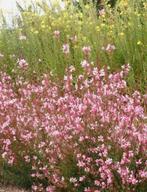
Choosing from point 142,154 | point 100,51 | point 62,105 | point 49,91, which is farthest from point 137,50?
point 142,154

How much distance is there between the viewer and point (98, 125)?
495cm

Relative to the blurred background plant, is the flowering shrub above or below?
below

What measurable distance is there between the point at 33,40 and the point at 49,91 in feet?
9.85

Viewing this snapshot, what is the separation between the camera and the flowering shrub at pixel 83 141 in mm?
4680

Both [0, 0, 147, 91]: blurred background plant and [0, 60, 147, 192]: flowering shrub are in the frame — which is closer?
[0, 60, 147, 192]: flowering shrub

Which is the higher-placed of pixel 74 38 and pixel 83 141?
pixel 74 38

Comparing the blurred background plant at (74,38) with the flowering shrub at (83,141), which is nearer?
the flowering shrub at (83,141)

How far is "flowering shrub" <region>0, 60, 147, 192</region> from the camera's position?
468 cm

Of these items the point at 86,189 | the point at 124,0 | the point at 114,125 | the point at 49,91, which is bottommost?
the point at 86,189

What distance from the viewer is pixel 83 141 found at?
4992mm

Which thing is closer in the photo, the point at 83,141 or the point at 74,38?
the point at 83,141

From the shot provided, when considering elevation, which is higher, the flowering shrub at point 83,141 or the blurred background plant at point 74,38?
the blurred background plant at point 74,38

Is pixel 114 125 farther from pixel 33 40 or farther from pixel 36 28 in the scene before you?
pixel 36 28

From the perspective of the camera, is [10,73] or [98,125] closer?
[98,125]
